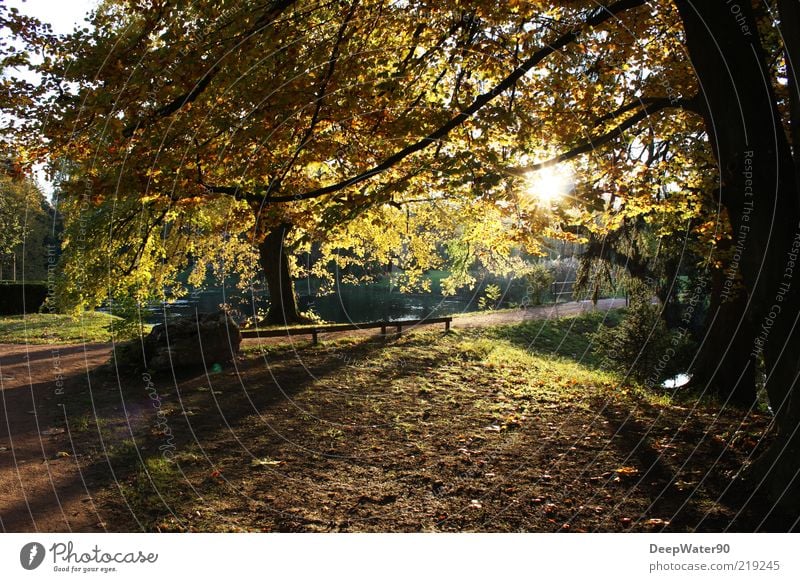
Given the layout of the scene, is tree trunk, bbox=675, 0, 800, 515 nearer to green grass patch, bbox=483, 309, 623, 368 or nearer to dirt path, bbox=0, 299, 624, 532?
dirt path, bbox=0, 299, 624, 532

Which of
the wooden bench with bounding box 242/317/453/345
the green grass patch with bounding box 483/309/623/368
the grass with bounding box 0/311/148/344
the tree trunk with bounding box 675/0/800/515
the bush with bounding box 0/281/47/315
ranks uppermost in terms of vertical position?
the tree trunk with bounding box 675/0/800/515

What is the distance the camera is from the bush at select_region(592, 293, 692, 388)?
14.3 metres

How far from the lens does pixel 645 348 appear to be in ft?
48.2

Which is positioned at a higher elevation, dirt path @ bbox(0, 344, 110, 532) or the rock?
the rock

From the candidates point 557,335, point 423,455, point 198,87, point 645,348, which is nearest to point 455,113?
point 198,87

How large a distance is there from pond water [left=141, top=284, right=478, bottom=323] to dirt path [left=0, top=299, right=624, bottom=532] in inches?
674

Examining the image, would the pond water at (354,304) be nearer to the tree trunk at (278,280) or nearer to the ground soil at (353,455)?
the tree trunk at (278,280)

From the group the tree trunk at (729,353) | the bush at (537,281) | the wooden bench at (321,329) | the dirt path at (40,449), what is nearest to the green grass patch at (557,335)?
the wooden bench at (321,329)

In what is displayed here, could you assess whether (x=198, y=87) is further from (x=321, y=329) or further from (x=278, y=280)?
(x=278, y=280)

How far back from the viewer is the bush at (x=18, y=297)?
2402 centimetres

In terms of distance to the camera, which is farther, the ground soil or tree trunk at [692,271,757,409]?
tree trunk at [692,271,757,409]

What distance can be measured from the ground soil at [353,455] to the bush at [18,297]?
1411 cm

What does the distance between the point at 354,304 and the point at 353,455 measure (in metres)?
35.2

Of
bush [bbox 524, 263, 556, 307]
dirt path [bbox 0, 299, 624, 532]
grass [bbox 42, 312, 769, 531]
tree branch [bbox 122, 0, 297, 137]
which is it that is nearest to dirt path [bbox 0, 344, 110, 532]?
dirt path [bbox 0, 299, 624, 532]
